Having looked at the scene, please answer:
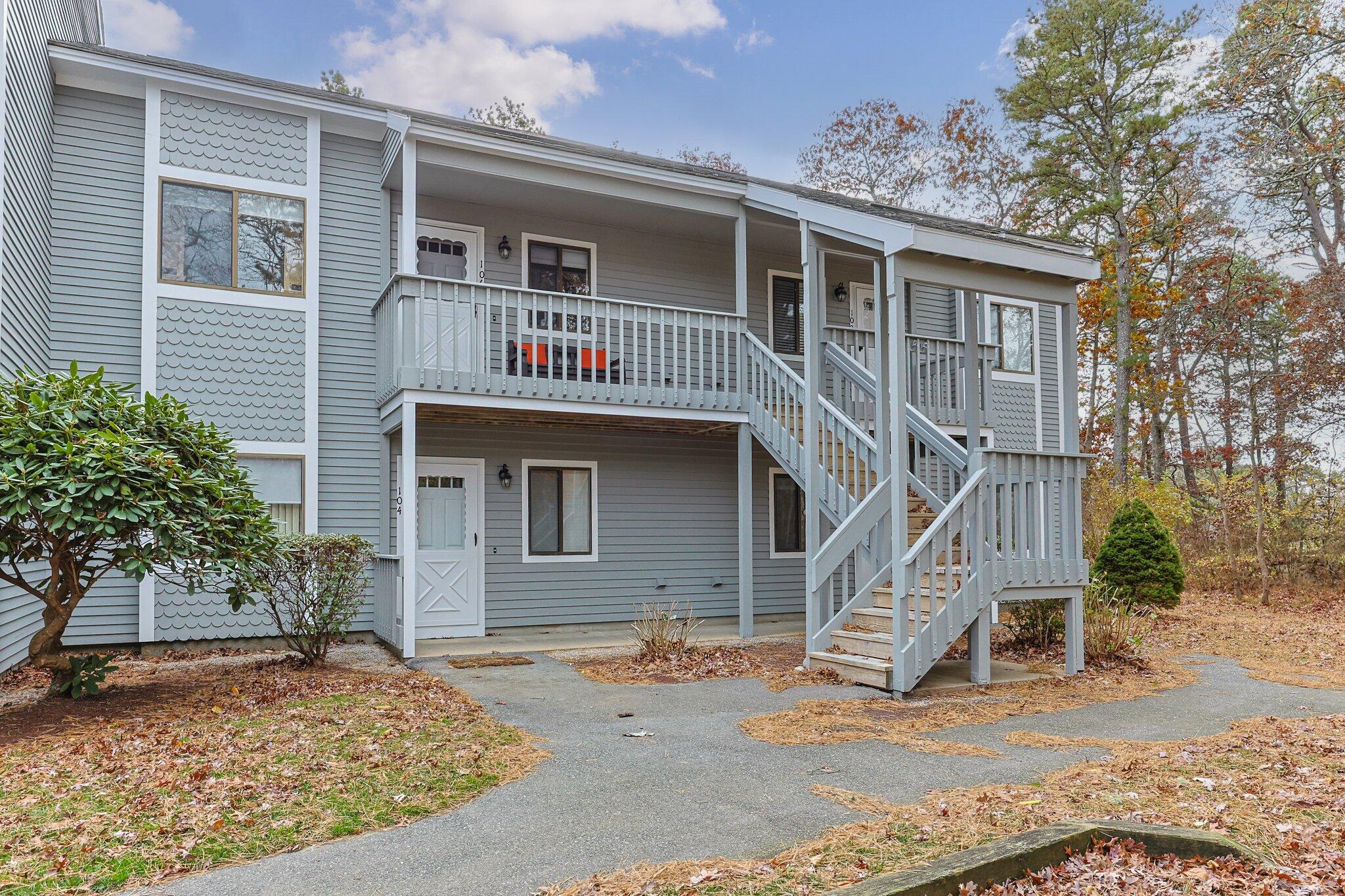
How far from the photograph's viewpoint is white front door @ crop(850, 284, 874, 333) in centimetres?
1427

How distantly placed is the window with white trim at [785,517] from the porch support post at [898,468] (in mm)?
5680

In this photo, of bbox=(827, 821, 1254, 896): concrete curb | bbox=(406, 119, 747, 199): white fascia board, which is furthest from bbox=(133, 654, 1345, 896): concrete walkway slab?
bbox=(406, 119, 747, 199): white fascia board

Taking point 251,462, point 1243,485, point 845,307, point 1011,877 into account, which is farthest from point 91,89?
point 1243,485

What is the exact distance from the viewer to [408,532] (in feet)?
30.1

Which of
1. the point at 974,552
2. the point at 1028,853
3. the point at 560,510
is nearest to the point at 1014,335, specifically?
the point at 560,510

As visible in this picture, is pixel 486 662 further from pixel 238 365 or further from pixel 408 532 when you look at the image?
pixel 238 365

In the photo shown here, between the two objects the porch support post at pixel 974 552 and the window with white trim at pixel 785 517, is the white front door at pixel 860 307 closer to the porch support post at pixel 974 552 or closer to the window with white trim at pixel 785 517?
the window with white trim at pixel 785 517

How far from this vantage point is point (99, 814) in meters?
4.07

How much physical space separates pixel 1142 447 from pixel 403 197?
76.6 ft

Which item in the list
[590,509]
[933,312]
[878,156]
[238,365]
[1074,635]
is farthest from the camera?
[878,156]

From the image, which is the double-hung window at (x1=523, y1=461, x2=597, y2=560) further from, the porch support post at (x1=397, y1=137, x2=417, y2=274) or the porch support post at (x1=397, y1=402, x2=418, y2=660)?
the porch support post at (x1=397, y1=137, x2=417, y2=274)

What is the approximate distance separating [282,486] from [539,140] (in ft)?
16.5

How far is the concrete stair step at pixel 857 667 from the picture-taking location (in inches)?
281

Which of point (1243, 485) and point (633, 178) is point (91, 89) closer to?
point (633, 178)
